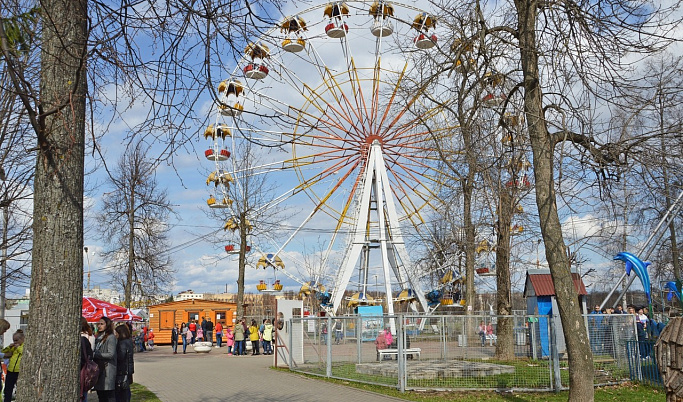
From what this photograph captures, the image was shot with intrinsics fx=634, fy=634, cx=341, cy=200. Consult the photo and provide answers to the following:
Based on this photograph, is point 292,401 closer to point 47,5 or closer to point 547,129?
point 547,129

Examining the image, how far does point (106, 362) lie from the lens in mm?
9047

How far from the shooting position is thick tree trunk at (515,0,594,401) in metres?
9.61

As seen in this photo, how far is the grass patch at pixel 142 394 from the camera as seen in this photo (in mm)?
12430

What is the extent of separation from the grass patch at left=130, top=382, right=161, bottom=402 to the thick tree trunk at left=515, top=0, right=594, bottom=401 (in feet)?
25.3

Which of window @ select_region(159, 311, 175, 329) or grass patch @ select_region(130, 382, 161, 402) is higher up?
window @ select_region(159, 311, 175, 329)

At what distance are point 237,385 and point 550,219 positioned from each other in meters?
8.26

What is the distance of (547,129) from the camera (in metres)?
10.3

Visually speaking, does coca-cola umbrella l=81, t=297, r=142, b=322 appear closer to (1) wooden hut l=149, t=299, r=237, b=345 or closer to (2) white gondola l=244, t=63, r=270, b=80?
(2) white gondola l=244, t=63, r=270, b=80

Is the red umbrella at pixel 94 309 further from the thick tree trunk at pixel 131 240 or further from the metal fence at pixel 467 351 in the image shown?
the thick tree trunk at pixel 131 240

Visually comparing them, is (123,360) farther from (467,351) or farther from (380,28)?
(380,28)

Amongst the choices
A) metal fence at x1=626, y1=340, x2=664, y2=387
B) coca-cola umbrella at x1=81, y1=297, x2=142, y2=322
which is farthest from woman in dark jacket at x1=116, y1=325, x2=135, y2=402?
metal fence at x1=626, y1=340, x2=664, y2=387

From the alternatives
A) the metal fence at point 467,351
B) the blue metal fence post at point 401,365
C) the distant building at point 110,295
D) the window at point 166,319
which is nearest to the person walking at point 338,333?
the metal fence at point 467,351

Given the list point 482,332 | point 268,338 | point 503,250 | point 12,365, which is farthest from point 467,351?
point 268,338

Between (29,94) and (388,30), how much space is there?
23.6m
